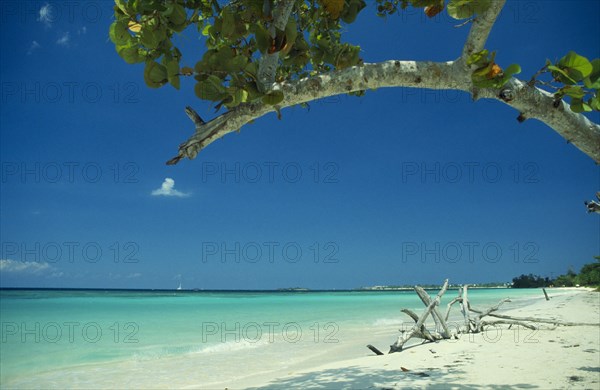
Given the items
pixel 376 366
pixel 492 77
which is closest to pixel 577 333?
pixel 376 366

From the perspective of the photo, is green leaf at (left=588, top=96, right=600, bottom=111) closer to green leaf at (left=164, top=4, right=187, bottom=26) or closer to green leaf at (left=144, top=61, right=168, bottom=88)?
green leaf at (left=164, top=4, right=187, bottom=26)

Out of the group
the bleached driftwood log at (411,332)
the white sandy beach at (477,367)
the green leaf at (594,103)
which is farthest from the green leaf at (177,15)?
the bleached driftwood log at (411,332)

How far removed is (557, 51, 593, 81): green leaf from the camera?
6.79 ft

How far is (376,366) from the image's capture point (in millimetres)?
6188

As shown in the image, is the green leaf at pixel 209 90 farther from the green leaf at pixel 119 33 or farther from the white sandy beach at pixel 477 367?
the white sandy beach at pixel 477 367

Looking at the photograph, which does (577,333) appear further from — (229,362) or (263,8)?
(263,8)

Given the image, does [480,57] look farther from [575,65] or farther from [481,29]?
[575,65]

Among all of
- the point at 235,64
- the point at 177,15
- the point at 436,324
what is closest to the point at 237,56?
the point at 235,64

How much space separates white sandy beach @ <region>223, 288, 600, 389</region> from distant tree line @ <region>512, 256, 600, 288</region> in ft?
32.8

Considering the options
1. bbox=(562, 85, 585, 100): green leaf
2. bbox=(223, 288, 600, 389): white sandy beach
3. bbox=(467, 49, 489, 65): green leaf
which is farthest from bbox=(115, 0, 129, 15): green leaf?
bbox=(223, 288, 600, 389): white sandy beach

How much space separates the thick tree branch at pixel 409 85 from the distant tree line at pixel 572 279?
50.2ft

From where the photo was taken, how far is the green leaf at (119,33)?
2.35m

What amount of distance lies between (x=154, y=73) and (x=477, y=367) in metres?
5.51

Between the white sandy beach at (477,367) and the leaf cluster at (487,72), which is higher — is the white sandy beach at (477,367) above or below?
below
